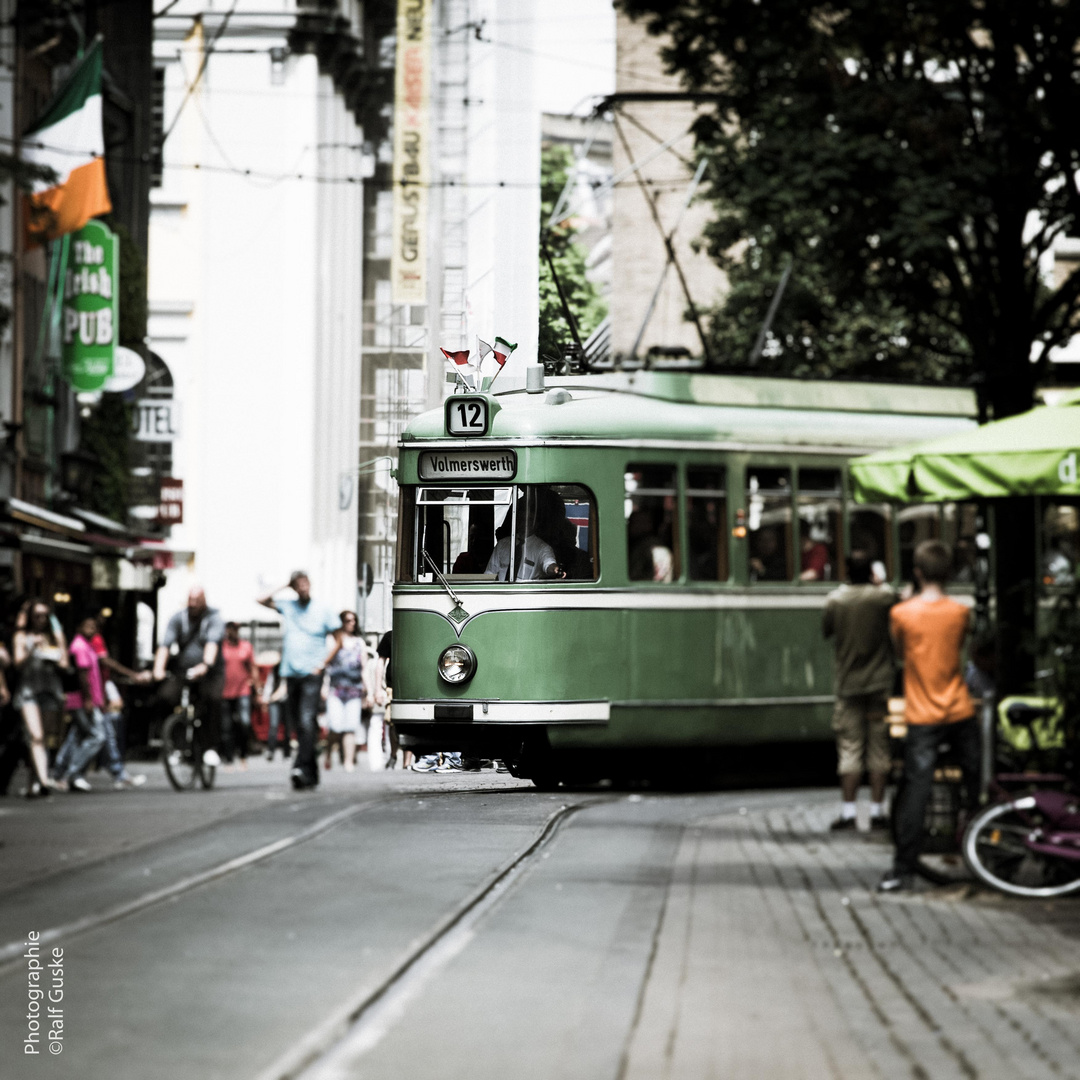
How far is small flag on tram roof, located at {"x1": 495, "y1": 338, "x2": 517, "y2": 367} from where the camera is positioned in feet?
4.23

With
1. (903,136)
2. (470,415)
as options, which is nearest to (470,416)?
(470,415)

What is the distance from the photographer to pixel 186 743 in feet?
8.09

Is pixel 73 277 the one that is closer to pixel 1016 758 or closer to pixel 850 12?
pixel 850 12

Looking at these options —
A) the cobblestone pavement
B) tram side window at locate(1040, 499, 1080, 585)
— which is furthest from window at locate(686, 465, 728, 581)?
tram side window at locate(1040, 499, 1080, 585)

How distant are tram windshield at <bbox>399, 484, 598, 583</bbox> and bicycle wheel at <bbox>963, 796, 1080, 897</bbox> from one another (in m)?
9.14

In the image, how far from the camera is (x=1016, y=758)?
1015cm

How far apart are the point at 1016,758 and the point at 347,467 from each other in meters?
9.22

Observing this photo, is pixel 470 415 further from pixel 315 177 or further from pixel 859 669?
pixel 859 669

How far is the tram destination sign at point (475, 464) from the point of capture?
1354 mm

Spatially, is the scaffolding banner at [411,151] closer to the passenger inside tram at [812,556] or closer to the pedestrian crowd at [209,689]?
the pedestrian crowd at [209,689]

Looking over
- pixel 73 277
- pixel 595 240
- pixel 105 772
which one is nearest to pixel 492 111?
pixel 595 240

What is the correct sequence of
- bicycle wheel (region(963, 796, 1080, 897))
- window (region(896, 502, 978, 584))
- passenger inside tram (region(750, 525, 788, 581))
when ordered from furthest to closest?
bicycle wheel (region(963, 796, 1080, 897)) → window (region(896, 502, 978, 584)) → passenger inside tram (region(750, 525, 788, 581))

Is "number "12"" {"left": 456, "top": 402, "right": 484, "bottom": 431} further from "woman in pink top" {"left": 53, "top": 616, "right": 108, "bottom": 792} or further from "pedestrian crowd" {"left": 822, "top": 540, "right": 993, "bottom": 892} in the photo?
"woman in pink top" {"left": 53, "top": 616, "right": 108, "bottom": 792}

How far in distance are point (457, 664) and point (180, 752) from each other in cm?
155
